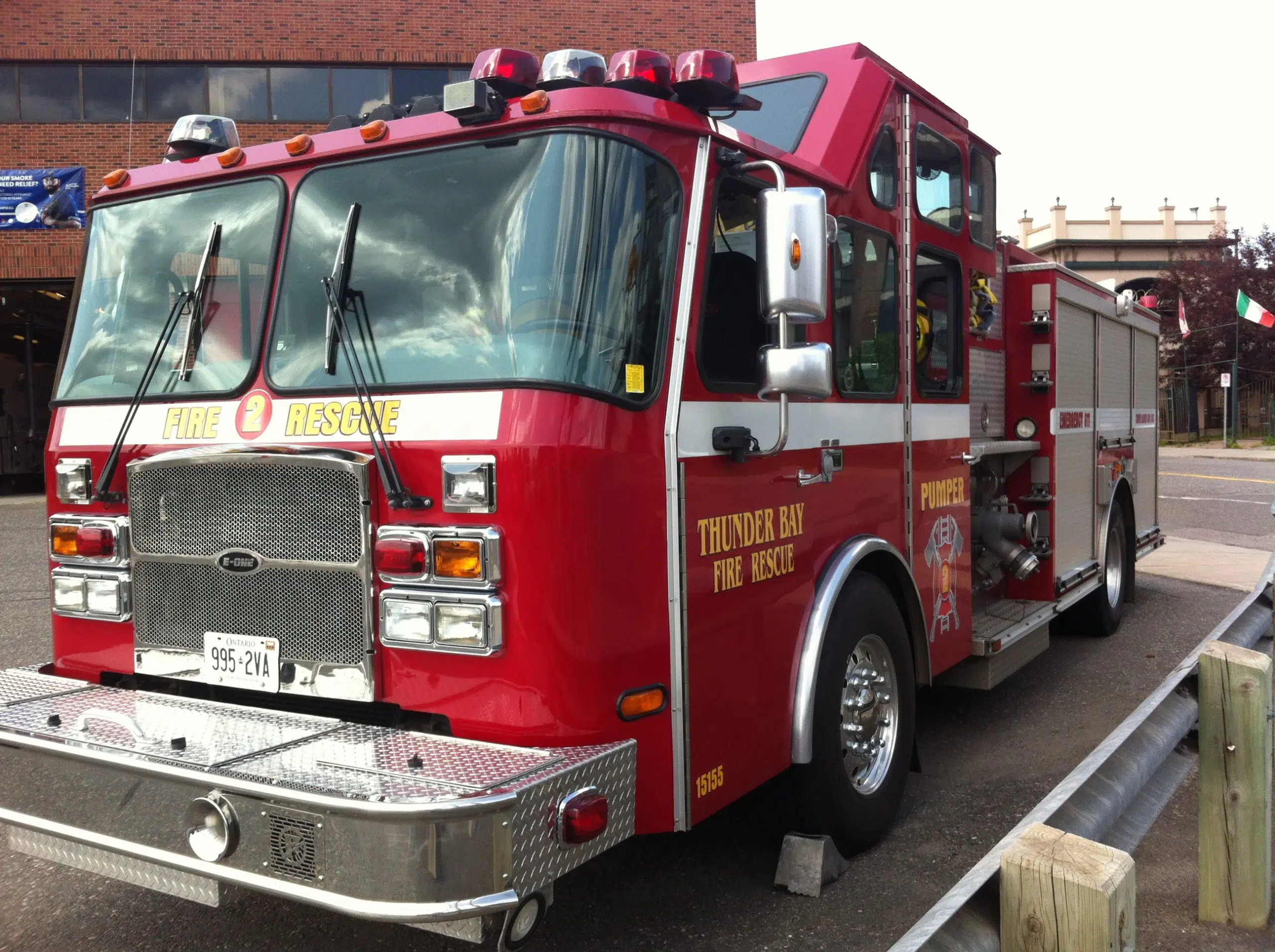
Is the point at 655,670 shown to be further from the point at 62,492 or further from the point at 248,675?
the point at 62,492

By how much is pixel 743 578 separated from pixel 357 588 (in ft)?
3.76

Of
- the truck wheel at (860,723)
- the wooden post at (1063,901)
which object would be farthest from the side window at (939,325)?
the wooden post at (1063,901)

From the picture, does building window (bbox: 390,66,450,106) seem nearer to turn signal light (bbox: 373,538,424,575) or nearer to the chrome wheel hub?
the chrome wheel hub

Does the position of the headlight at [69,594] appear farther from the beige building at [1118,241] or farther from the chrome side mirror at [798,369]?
the beige building at [1118,241]

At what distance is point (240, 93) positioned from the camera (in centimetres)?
2080

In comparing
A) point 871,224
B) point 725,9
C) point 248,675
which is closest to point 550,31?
point 725,9

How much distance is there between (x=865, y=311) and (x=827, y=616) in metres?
1.24

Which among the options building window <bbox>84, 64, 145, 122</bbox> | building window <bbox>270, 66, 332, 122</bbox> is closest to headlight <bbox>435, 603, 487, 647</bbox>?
building window <bbox>270, 66, 332, 122</bbox>

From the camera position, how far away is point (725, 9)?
2214cm

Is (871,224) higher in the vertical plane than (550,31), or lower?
lower

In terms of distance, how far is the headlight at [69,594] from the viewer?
3.64 m

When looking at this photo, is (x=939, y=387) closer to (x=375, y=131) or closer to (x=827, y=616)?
(x=827, y=616)

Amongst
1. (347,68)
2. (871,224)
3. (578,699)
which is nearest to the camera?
(578,699)

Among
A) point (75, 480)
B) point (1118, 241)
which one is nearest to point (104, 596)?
point (75, 480)
